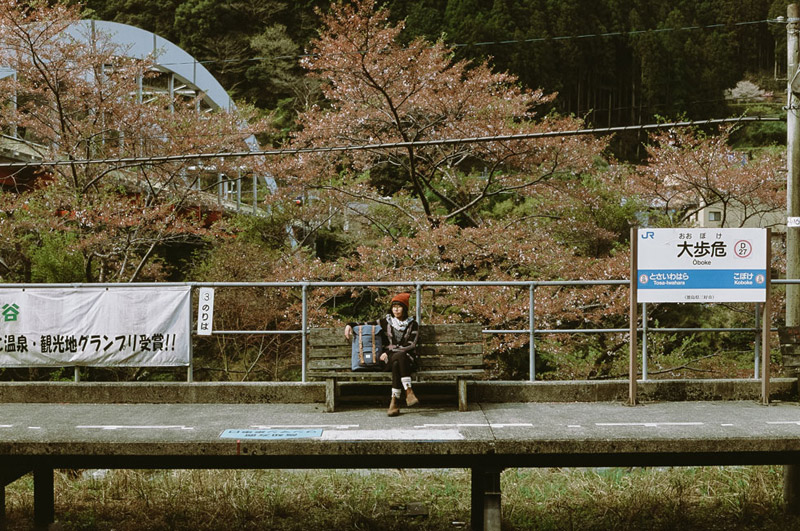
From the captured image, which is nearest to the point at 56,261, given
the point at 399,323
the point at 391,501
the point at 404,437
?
the point at 391,501

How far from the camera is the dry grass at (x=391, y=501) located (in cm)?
746

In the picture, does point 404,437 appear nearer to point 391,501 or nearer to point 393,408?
point 393,408

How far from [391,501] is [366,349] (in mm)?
2277

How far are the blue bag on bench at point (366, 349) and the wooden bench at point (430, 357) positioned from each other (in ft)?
0.30

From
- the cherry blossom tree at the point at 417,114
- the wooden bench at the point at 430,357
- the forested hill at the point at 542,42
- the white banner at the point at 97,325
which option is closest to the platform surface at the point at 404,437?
the wooden bench at the point at 430,357

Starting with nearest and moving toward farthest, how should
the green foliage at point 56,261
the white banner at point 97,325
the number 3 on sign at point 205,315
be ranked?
the number 3 on sign at point 205,315 < the white banner at point 97,325 < the green foliage at point 56,261

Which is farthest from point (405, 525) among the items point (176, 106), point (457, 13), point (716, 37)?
point (716, 37)

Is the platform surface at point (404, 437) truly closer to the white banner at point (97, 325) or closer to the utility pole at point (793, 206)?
the white banner at point (97, 325)

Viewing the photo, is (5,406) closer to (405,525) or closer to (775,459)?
(405,525)

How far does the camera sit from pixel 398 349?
23.6 ft

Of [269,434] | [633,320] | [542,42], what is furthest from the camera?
[542,42]

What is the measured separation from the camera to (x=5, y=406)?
7.79m

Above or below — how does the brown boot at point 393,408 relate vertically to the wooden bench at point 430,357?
below

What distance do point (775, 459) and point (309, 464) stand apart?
444cm
